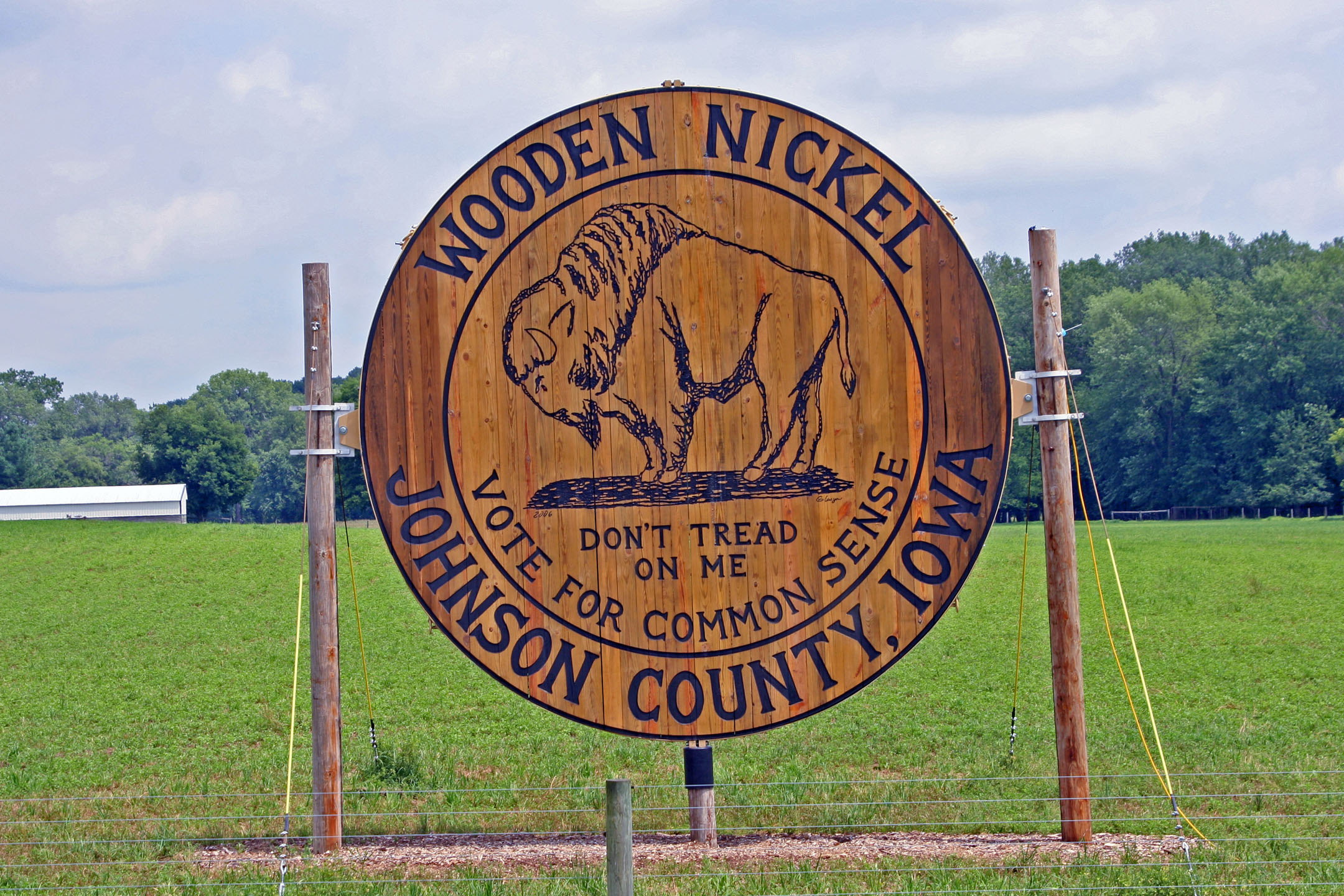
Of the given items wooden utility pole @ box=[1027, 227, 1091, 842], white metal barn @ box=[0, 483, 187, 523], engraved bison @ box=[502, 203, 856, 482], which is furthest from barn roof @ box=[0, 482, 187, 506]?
wooden utility pole @ box=[1027, 227, 1091, 842]

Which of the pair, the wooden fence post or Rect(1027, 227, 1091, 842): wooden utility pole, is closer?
the wooden fence post

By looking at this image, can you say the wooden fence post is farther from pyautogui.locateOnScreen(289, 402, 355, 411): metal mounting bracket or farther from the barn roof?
the barn roof

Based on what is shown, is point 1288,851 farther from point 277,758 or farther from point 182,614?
point 182,614

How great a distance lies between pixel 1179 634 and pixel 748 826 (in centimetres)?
1611

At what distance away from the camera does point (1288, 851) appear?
8.34 m

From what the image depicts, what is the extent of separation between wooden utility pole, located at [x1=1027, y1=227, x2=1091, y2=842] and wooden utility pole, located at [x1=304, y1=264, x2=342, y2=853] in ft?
15.8

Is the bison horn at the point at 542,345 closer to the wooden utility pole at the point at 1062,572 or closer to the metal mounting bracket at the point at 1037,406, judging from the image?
the metal mounting bracket at the point at 1037,406

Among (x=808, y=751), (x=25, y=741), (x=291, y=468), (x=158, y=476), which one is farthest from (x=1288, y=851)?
(x=291, y=468)

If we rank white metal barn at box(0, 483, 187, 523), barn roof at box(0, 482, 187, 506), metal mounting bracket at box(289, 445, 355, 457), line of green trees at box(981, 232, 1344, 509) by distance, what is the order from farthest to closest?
1. barn roof at box(0, 482, 187, 506)
2. white metal barn at box(0, 483, 187, 523)
3. line of green trees at box(981, 232, 1344, 509)
4. metal mounting bracket at box(289, 445, 355, 457)

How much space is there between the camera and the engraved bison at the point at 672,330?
7.73m

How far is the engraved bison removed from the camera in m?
7.73

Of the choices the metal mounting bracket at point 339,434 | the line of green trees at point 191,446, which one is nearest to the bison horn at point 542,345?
the metal mounting bracket at point 339,434

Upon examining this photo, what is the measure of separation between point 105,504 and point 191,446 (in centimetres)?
1294

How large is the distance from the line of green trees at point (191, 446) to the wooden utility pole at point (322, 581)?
1564 inches
